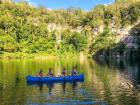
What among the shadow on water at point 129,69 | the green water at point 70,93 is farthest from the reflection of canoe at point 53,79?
the shadow on water at point 129,69

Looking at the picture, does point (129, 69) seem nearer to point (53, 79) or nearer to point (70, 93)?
point (53, 79)

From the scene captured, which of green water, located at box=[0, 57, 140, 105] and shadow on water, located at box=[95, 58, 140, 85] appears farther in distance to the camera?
shadow on water, located at box=[95, 58, 140, 85]

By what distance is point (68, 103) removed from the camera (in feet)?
169

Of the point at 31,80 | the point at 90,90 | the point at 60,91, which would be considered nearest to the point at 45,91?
the point at 60,91

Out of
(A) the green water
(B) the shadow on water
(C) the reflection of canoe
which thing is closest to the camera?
(A) the green water

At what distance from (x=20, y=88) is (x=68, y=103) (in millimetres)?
18004

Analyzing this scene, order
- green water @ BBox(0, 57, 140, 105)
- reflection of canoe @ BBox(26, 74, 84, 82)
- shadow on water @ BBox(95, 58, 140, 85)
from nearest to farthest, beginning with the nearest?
1. green water @ BBox(0, 57, 140, 105)
2. reflection of canoe @ BBox(26, 74, 84, 82)
3. shadow on water @ BBox(95, 58, 140, 85)

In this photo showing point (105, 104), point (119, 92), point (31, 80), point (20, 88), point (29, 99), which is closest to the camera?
point (105, 104)

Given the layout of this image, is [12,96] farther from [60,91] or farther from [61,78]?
[61,78]

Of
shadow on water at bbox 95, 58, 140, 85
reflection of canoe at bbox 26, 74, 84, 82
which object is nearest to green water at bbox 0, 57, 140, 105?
reflection of canoe at bbox 26, 74, 84, 82

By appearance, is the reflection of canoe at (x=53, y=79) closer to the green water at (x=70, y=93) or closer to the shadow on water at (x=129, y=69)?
the green water at (x=70, y=93)

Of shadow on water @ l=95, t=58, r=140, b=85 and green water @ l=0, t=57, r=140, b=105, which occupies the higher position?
shadow on water @ l=95, t=58, r=140, b=85

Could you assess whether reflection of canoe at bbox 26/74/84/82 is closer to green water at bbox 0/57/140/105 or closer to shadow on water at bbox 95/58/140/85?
green water at bbox 0/57/140/105

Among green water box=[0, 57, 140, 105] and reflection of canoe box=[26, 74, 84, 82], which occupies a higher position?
reflection of canoe box=[26, 74, 84, 82]
